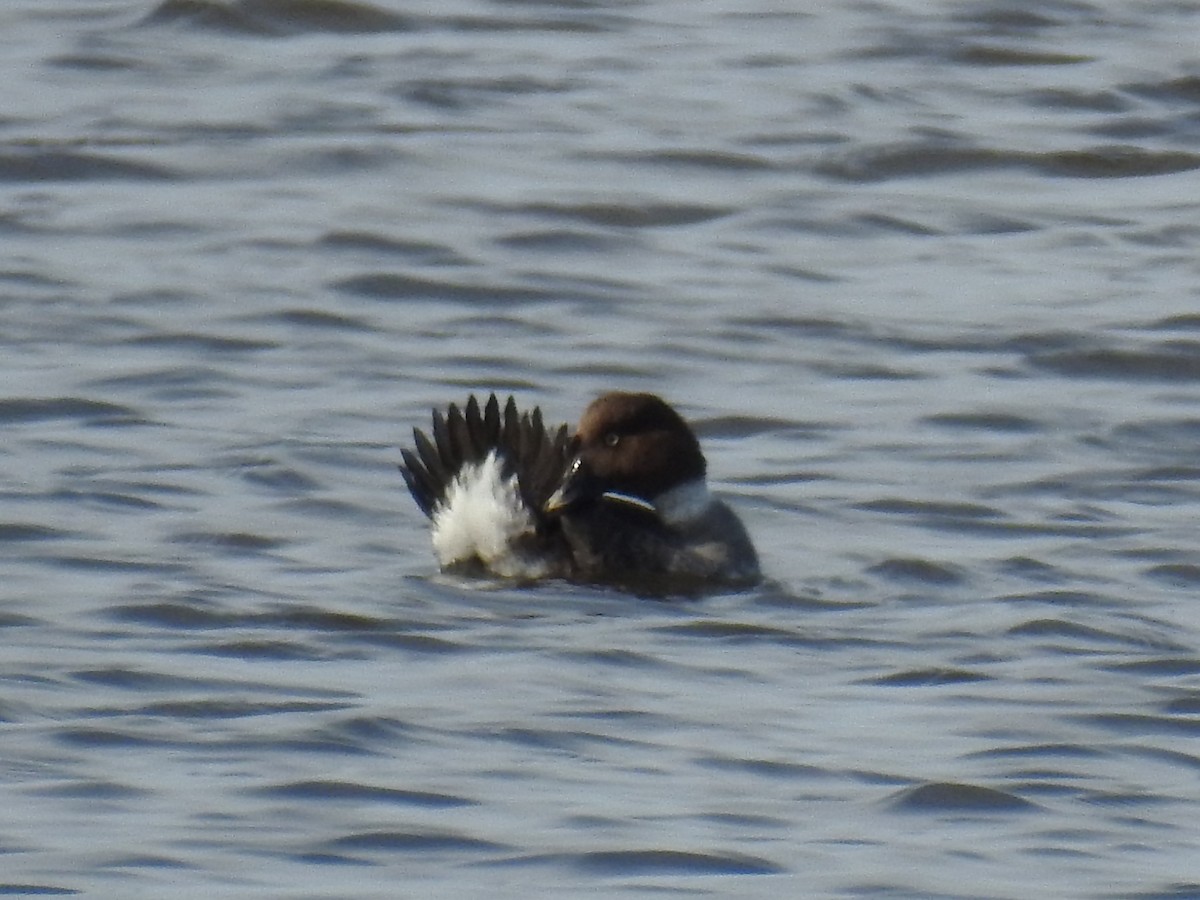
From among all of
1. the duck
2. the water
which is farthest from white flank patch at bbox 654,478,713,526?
the water

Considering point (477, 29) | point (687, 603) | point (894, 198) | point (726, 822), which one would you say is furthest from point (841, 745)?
point (477, 29)

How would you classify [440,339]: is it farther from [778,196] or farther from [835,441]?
[778,196]

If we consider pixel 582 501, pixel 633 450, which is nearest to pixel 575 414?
pixel 633 450

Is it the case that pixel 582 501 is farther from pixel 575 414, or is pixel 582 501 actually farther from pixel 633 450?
pixel 575 414

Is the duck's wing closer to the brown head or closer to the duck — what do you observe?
the duck

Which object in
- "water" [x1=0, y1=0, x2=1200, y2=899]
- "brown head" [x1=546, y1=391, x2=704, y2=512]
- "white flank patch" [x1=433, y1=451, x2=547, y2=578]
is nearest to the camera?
"water" [x1=0, y1=0, x2=1200, y2=899]

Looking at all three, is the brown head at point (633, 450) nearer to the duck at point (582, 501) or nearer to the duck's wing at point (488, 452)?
the duck at point (582, 501)

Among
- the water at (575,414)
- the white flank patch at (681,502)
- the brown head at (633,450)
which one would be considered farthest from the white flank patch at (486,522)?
the white flank patch at (681,502)
